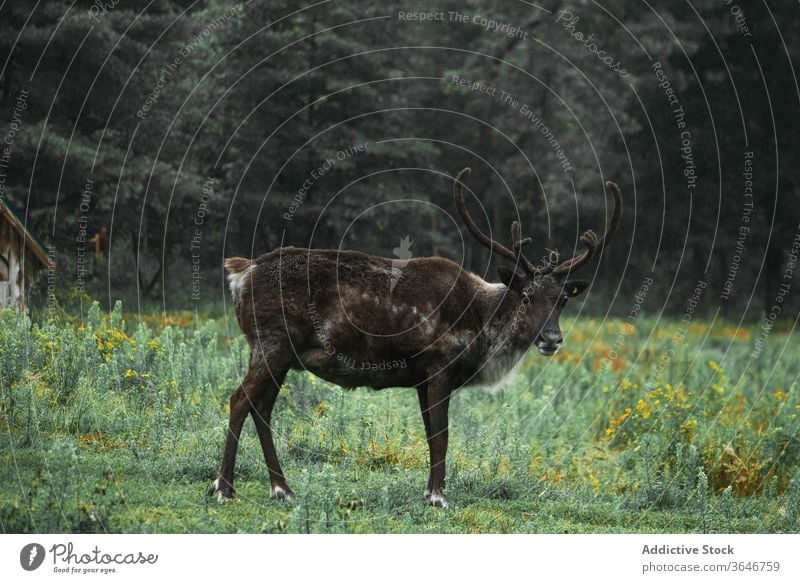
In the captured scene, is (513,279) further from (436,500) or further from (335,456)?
(335,456)

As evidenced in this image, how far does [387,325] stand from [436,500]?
6.26ft

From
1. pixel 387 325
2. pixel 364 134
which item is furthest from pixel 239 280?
pixel 364 134

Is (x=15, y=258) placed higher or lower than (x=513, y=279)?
lower

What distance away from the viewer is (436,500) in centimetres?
1088

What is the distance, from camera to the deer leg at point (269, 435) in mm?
10602

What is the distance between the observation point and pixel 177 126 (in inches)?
985

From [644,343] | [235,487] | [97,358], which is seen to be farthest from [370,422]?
[644,343]

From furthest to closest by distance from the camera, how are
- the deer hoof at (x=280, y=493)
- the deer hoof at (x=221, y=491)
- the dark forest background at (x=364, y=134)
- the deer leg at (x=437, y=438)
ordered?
the dark forest background at (x=364, y=134), the deer leg at (x=437, y=438), the deer hoof at (x=280, y=493), the deer hoof at (x=221, y=491)

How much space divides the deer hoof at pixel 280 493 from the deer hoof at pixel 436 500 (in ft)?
4.75

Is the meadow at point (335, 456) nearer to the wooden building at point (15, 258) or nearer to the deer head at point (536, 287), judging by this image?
the wooden building at point (15, 258)
